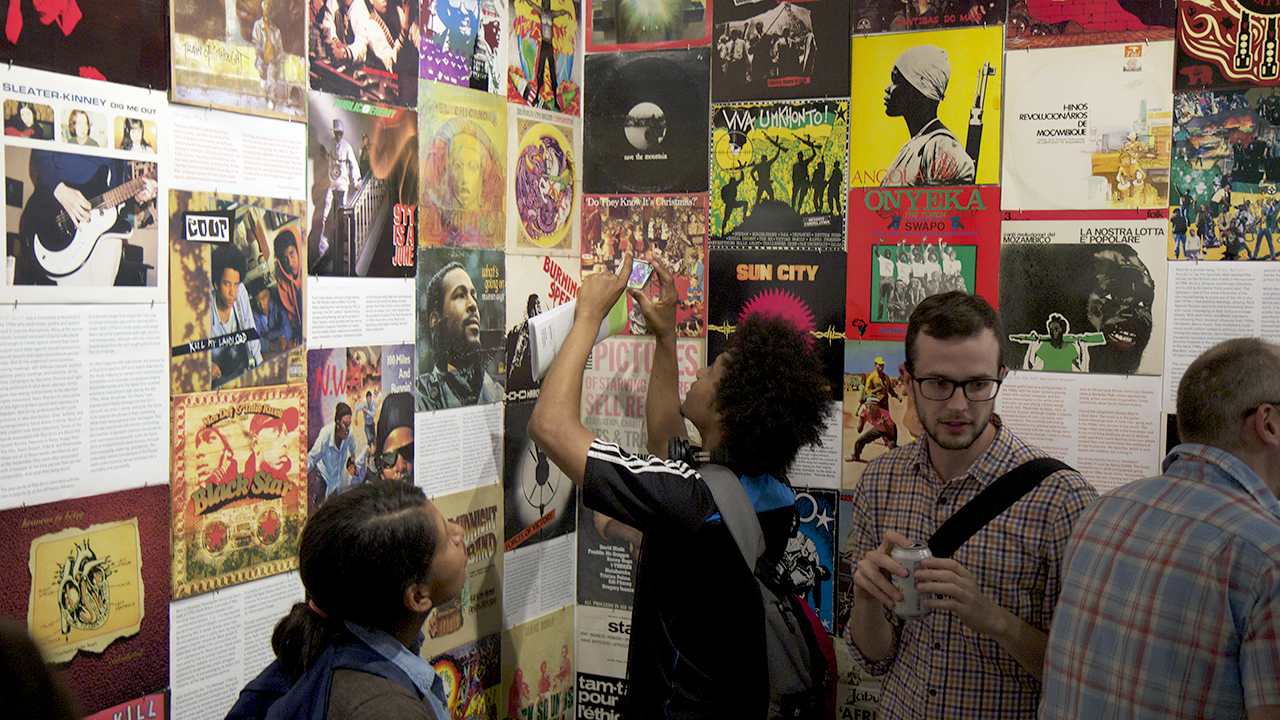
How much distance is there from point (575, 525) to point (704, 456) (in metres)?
1.27

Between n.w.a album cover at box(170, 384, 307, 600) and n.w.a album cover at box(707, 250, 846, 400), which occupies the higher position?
n.w.a album cover at box(707, 250, 846, 400)

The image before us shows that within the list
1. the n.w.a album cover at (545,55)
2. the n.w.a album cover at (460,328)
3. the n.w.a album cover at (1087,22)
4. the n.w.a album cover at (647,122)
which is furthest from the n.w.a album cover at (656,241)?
the n.w.a album cover at (1087,22)

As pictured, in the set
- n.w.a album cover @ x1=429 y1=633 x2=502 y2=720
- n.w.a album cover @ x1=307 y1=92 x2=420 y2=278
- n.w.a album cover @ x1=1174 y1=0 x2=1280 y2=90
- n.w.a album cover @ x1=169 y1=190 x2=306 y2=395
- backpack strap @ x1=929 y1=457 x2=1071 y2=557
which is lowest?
n.w.a album cover @ x1=429 y1=633 x2=502 y2=720

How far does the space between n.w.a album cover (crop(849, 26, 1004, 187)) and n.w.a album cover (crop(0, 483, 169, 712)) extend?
2.22m

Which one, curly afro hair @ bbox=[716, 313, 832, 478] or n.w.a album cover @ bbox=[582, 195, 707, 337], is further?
n.w.a album cover @ bbox=[582, 195, 707, 337]

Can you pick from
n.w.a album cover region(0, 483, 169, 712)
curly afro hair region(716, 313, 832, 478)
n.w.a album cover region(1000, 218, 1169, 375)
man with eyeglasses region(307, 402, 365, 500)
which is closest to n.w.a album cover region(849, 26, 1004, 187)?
n.w.a album cover region(1000, 218, 1169, 375)

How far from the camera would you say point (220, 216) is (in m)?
2.03

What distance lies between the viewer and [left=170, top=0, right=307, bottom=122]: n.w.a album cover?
6.33 feet

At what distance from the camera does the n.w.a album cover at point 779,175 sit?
3.01 m

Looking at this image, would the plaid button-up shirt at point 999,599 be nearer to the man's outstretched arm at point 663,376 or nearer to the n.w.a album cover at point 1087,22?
the man's outstretched arm at point 663,376

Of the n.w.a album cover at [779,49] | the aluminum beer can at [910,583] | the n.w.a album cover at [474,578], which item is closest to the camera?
the aluminum beer can at [910,583]

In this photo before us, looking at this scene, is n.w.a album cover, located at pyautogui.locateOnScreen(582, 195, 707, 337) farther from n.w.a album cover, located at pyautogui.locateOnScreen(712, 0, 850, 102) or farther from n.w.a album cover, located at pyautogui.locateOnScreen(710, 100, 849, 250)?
n.w.a album cover, located at pyautogui.locateOnScreen(712, 0, 850, 102)

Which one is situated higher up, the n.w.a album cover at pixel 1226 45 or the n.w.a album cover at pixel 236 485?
the n.w.a album cover at pixel 1226 45

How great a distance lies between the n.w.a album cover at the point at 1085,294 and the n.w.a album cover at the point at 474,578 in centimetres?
167
